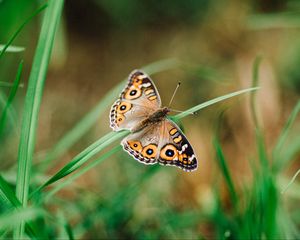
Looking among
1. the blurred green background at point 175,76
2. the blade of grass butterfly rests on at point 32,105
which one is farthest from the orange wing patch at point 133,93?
the blurred green background at point 175,76

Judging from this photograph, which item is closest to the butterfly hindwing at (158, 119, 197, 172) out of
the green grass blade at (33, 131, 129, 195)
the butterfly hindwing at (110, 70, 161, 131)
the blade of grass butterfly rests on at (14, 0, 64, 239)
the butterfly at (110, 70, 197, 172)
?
the butterfly at (110, 70, 197, 172)

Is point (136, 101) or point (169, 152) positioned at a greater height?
point (136, 101)

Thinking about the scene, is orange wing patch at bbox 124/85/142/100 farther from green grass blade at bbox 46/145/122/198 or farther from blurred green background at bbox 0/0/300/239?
blurred green background at bbox 0/0/300/239

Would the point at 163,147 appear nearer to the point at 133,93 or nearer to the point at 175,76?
the point at 133,93

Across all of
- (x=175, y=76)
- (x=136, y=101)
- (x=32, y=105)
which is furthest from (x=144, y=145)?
(x=175, y=76)

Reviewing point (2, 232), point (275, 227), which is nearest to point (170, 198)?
point (275, 227)

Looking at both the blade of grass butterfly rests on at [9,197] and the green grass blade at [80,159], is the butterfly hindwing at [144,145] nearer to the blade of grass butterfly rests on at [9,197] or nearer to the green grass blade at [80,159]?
the green grass blade at [80,159]

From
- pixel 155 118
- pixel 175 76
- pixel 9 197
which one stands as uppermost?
pixel 175 76
